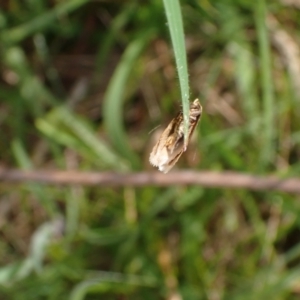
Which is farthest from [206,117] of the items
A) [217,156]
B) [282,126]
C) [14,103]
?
[14,103]

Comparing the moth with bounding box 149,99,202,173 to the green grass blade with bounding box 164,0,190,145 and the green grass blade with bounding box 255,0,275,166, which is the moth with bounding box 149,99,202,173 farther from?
the green grass blade with bounding box 255,0,275,166

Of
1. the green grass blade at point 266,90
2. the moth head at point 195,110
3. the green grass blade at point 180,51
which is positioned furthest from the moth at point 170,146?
the green grass blade at point 266,90

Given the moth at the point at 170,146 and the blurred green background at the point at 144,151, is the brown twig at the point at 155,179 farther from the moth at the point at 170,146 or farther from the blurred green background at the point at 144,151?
the moth at the point at 170,146

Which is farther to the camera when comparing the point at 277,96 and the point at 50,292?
the point at 277,96

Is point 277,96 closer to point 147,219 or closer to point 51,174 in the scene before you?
point 147,219

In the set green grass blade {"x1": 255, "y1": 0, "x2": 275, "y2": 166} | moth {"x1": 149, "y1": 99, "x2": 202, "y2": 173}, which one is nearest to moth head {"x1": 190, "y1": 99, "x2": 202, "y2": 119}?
moth {"x1": 149, "y1": 99, "x2": 202, "y2": 173}
